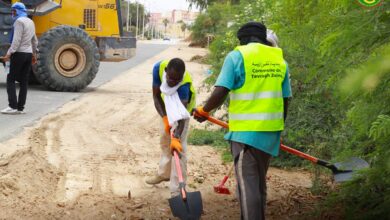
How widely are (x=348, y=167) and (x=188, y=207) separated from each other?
4.22ft

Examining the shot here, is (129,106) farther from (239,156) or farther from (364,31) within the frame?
(364,31)

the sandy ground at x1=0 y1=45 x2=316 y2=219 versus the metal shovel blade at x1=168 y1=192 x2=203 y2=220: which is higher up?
the metal shovel blade at x1=168 y1=192 x2=203 y2=220

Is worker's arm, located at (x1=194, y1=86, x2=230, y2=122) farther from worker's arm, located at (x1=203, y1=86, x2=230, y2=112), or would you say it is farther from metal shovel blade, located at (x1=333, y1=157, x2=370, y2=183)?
metal shovel blade, located at (x1=333, y1=157, x2=370, y2=183)

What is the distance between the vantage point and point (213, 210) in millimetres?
6723

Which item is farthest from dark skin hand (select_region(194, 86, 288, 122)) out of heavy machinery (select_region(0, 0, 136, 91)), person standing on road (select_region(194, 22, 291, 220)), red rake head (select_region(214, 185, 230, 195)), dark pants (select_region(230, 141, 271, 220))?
heavy machinery (select_region(0, 0, 136, 91))

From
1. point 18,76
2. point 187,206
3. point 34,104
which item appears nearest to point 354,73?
point 187,206

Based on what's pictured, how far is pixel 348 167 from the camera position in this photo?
5.45 m

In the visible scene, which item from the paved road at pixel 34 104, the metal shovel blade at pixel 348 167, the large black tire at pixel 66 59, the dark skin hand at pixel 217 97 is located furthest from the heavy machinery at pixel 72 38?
the metal shovel blade at pixel 348 167

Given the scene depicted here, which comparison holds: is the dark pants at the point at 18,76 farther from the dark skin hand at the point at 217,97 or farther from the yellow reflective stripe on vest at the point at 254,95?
the yellow reflective stripe on vest at the point at 254,95

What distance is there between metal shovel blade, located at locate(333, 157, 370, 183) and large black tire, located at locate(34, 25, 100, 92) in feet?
36.5

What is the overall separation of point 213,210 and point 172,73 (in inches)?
56.2

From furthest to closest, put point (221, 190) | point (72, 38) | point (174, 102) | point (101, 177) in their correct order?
1. point (72, 38)
2. point (101, 177)
3. point (221, 190)
4. point (174, 102)

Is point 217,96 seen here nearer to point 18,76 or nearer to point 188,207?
point 188,207

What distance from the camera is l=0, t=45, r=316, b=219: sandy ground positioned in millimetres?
6379
